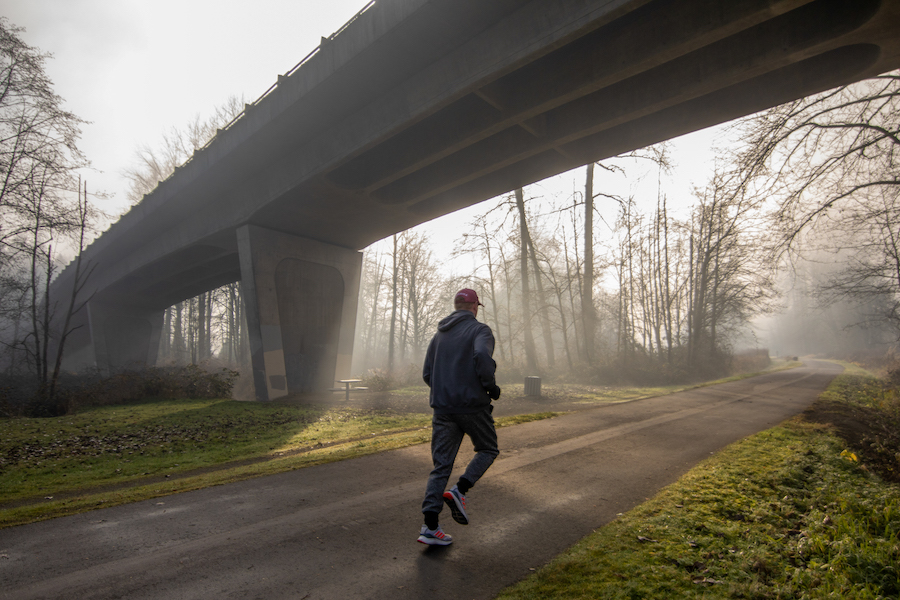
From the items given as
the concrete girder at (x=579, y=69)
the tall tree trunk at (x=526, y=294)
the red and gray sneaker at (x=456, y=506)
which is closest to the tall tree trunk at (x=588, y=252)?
the tall tree trunk at (x=526, y=294)

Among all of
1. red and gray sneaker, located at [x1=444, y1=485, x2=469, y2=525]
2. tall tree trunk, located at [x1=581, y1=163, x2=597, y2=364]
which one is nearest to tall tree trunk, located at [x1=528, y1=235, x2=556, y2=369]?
tall tree trunk, located at [x1=581, y1=163, x2=597, y2=364]

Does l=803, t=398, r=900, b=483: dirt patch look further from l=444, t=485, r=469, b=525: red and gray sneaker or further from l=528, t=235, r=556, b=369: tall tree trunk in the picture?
l=528, t=235, r=556, b=369: tall tree trunk

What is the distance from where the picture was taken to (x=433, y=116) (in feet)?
46.3

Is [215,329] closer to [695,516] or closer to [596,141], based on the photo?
[596,141]

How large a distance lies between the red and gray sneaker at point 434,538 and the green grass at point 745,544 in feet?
2.62

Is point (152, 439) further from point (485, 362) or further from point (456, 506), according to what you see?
point (485, 362)

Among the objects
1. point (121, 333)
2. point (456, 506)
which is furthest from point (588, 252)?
point (121, 333)

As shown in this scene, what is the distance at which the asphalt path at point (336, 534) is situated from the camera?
2.99 metres

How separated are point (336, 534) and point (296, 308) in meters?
17.9

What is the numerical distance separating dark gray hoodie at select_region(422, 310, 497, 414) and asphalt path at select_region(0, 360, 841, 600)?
122 centimetres

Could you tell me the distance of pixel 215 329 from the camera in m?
49.3

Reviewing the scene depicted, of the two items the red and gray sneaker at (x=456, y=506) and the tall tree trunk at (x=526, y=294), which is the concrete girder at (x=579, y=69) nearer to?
the red and gray sneaker at (x=456, y=506)

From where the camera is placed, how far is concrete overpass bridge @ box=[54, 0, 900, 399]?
921cm

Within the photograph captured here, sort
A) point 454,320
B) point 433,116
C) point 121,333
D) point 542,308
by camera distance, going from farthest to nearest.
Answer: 1. point 121,333
2. point 542,308
3. point 433,116
4. point 454,320
